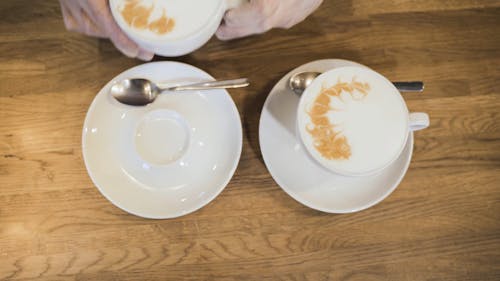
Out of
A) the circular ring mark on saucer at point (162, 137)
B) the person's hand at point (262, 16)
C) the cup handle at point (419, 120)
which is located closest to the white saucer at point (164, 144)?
the circular ring mark on saucer at point (162, 137)

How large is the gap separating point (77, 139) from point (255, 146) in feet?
1.14

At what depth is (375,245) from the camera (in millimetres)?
758

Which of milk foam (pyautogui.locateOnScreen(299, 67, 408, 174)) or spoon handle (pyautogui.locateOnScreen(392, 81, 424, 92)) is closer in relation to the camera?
milk foam (pyautogui.locateOnScreen(299, 67, 408, 174))

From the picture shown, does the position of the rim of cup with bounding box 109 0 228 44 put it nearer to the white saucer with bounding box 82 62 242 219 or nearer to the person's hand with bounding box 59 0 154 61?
the person's hand with bounding box 59 0 154 61

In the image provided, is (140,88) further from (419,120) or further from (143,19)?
(419,120)

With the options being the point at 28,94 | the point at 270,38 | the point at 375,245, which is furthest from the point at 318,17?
the point at 28,94

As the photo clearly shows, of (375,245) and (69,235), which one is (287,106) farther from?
(69,235)

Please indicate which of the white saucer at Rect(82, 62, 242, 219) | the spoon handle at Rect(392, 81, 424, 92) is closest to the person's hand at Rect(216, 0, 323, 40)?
the white saucer at Rect(82, 62, 242, 219)

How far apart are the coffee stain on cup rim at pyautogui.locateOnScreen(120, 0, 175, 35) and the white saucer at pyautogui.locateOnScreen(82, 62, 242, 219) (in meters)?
0.15

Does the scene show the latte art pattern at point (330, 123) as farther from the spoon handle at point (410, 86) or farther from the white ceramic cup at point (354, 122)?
the spoon handle at point (410, 86)

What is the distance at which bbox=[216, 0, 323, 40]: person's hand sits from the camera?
25.2 inches

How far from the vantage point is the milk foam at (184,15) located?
1.88ft

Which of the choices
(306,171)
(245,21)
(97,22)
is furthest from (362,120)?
(97,22)

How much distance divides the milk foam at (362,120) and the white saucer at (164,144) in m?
0.17
